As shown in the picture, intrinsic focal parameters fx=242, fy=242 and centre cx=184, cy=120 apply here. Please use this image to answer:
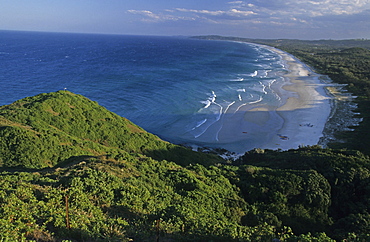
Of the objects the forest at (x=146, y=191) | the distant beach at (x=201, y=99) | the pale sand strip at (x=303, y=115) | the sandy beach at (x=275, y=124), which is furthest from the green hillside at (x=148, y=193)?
the distant beach at (x=201, y=99)

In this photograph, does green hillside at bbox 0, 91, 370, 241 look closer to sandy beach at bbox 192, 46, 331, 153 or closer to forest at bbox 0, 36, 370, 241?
forest at bbox 0, 36, 370, 241

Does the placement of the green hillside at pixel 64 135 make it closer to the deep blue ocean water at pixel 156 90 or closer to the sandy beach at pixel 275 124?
the sandy beach at pixel 275 124

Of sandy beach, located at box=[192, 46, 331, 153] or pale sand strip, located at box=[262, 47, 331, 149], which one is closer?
sandy beach, located at box=[192, 46, 331, 153]

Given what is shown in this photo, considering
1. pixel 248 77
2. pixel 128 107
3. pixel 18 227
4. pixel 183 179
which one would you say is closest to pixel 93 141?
pixel 183 179

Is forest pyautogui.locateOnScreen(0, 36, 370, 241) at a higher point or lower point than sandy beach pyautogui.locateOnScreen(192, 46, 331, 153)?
higher

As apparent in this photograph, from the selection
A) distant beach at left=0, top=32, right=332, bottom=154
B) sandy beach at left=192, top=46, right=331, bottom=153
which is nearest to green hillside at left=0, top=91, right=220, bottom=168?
sandy beach at left=192, top=46, right=331, bottom=153

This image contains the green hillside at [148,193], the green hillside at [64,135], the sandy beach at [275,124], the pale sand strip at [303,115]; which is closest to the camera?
the green hillside at [148,193]

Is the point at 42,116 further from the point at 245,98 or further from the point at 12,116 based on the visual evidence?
the point at 245,98
